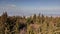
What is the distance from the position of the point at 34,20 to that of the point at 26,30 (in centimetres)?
63

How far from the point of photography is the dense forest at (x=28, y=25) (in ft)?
14.1

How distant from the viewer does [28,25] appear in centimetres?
498

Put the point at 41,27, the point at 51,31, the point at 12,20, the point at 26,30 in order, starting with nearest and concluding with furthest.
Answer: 1. the point at 51,31
2. the point at 41,27
3. the point at 26,30
4. the point at 12,20

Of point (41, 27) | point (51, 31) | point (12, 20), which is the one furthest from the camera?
point (12, 20)

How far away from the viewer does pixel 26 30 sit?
477 centimetres

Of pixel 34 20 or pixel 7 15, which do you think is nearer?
pixel 7 15

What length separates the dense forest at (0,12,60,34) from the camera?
430 centimetres

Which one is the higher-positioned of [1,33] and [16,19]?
[16,19]

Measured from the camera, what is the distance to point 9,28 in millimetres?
4785

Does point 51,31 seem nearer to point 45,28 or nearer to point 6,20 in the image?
point 45,28

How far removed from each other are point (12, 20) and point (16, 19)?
229mm

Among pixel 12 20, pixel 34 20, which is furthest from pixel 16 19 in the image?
pixel 34 20

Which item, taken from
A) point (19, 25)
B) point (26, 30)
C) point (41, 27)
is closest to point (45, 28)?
point (41, 27)

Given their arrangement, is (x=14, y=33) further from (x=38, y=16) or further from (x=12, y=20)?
(x=38, y=16)
